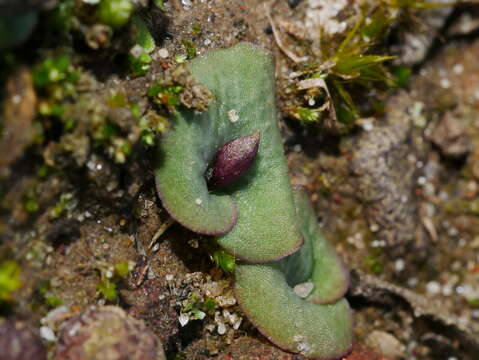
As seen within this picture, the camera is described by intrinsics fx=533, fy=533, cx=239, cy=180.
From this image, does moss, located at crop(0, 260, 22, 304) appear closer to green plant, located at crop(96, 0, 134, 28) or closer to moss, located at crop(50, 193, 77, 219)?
moss, located at crop(50, 193, 77, 219)

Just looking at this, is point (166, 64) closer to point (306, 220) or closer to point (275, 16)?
point (275, 16)

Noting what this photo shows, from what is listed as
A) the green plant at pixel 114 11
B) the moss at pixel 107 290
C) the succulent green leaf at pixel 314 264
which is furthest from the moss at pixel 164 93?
the succulent green leaf at pixel 314 264

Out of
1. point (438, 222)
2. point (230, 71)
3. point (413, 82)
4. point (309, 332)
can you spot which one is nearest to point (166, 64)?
point (230, 71)

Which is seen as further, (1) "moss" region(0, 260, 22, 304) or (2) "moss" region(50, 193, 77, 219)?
(2) "moss" region(50, 193, 77, 219)

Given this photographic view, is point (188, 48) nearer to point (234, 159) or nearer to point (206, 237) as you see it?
point (234, 159)

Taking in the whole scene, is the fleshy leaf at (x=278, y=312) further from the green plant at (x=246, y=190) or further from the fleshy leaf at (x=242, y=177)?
the fleshy leaf at (x=242, y=177)

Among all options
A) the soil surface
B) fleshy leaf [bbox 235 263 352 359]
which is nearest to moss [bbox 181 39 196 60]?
the soil surface

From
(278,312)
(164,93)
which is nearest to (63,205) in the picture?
(164,93)
